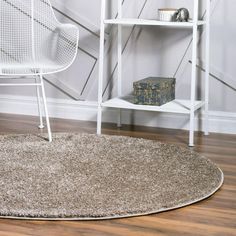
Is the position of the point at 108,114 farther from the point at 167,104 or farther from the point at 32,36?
the point at 32,36

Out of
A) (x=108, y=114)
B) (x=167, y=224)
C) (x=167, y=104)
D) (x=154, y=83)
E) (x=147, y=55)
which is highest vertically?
(x=147, y=55)

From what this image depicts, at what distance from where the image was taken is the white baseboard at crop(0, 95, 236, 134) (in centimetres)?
335

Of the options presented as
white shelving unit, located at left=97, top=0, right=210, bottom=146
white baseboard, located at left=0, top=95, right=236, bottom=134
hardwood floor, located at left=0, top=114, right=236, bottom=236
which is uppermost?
white shelving unit, located at left=97, top=0, right=210, bottom=146

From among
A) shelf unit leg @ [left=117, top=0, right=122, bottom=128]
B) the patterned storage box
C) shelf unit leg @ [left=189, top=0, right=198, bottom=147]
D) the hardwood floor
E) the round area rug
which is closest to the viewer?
the hardwood floor

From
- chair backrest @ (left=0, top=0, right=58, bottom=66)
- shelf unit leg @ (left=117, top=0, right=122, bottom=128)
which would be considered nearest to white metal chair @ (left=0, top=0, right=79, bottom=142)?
chair backrest @ (left=0, top=0, right=58, bottom=66)

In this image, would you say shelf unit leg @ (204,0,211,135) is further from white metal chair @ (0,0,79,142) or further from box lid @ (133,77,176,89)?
white metal chair @ (0,0,79,142)

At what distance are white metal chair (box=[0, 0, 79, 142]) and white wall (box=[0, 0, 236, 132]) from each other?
5.6 inches

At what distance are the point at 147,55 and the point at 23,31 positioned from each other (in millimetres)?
727

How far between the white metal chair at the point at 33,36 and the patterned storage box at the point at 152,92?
41 centimetres

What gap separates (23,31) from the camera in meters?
3.51

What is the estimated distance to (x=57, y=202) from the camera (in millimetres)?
2119

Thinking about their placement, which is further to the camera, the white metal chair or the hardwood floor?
the white metal chair

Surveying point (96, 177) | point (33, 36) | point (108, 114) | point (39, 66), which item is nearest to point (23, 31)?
point (33, 36)

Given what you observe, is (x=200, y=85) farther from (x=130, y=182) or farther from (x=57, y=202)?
(x=57, y=202)
